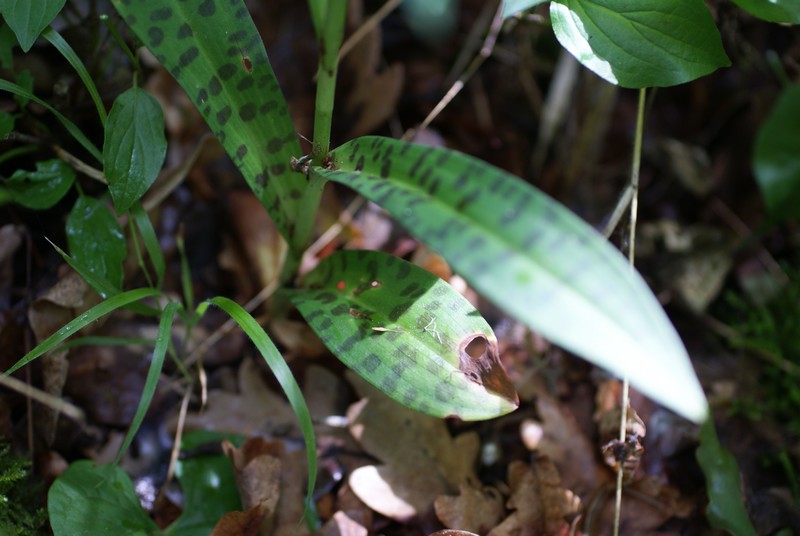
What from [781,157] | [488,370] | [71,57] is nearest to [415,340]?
[488,370]

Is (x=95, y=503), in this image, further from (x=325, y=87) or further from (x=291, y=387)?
(x=325, y=87)

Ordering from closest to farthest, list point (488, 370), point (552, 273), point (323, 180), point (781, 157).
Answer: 1. point (552, 273)
2. point (488, 370)
3. point (323, 180)
4. point (781, 157)

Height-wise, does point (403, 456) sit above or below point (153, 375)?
below

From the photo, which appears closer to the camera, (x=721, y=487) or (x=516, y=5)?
(x=516, y=5)

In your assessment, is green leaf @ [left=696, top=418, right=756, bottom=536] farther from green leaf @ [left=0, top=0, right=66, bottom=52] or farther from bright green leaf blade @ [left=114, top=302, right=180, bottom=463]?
green leaf @ [left=0, top=0, right=66, bottom=52]

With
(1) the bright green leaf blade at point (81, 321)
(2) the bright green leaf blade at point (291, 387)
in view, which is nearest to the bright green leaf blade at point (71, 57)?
(1) the bright green leaf blade at point (81, 321)

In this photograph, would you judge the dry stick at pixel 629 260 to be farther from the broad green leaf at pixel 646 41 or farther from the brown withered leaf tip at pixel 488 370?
Answer: the brown withered leaf tip at pixel 488 370

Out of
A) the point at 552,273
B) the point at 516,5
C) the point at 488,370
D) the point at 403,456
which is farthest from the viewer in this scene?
the point at 403,456
